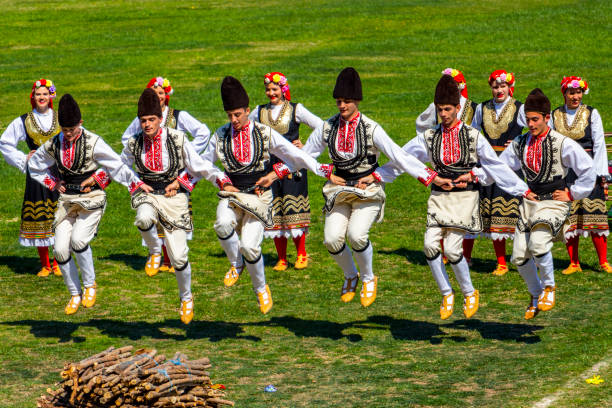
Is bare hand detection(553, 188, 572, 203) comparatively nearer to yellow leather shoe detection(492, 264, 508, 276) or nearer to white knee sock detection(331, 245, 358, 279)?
white knee sock detection(331, 245, 358, 279)

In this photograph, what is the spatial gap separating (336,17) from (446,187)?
96.0 ft

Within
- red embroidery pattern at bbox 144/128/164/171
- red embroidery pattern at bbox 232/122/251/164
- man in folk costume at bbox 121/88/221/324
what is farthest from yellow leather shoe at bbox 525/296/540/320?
red embroidery pattern at bbox 144/128/164/171

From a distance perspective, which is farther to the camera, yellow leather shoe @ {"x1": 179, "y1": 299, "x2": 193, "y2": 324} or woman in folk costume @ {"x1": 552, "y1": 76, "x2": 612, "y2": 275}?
woman in folk costume @ {"x1": 552, "y1": 76, "x2": 612, "y2": 275}

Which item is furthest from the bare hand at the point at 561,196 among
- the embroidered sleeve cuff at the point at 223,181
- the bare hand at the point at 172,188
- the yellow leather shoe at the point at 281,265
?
the yellow leather shoe at the point at 281,265

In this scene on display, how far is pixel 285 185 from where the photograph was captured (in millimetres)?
14945

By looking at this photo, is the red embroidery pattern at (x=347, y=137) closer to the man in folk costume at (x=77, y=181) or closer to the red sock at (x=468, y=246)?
the man in folk costume at (x=77, y=181)

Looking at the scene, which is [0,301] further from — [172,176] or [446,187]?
[446,187]

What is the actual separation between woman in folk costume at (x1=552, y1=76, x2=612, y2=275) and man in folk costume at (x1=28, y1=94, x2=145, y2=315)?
6.00 m

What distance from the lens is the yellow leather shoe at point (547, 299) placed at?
36.8ft

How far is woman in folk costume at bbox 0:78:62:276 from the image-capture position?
14.0 metres

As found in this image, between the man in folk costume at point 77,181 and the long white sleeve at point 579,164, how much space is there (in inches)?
191

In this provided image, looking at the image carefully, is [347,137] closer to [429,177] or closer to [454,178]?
[429,177]

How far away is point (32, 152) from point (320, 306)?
171 inches

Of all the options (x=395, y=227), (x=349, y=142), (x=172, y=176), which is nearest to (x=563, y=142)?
(x=349, y=142)
